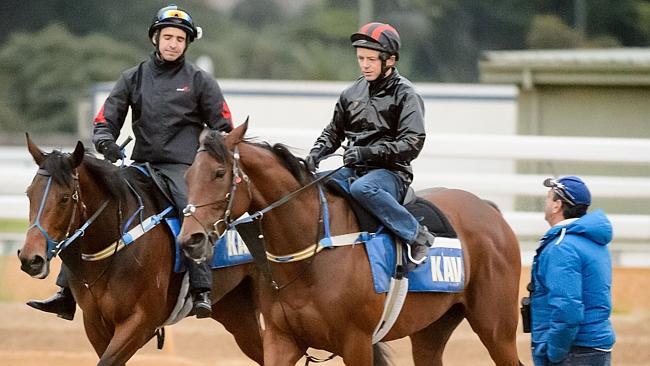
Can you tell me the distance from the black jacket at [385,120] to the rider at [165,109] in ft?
3.09

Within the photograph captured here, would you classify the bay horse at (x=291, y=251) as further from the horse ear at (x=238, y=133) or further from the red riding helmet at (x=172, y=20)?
the red riding helmet at (x=172, y=20)

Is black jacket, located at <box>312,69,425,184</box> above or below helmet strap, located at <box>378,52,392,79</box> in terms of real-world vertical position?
below

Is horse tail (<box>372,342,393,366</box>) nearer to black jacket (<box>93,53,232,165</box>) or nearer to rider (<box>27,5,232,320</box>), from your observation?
rider (<box>27,5,232,320</box>)

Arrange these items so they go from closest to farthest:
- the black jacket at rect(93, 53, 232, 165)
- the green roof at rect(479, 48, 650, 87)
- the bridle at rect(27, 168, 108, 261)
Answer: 1. the bridle at rect(27, 168, 108, 261)
2. the black jacket at rect(93, 53, 232, 165)
3. the green roof at rect(479, 48, 650, 87)

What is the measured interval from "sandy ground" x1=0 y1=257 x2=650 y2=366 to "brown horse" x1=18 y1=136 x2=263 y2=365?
2.38m

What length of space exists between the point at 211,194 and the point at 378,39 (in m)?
1.42

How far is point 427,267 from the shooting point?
286 inches

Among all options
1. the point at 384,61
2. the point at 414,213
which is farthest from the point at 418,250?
the point at 384,61

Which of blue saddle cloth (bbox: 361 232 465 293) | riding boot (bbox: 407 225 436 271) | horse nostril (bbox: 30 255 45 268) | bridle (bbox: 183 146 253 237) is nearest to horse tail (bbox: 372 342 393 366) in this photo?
blue saddle cloth (bbox: 361 232 465 293)

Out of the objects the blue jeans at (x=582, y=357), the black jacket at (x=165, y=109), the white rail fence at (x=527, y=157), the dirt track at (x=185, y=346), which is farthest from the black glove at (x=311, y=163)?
the white rail fence at (x=527, y=157)

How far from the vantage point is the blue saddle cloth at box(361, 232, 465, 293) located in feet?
22.6

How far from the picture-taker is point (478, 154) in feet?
34.2

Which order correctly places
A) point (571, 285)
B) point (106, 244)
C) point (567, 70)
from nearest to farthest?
point (571, 285)
point (106, 244)
point (567, 70)

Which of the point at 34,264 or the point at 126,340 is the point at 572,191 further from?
the point at 34,264
